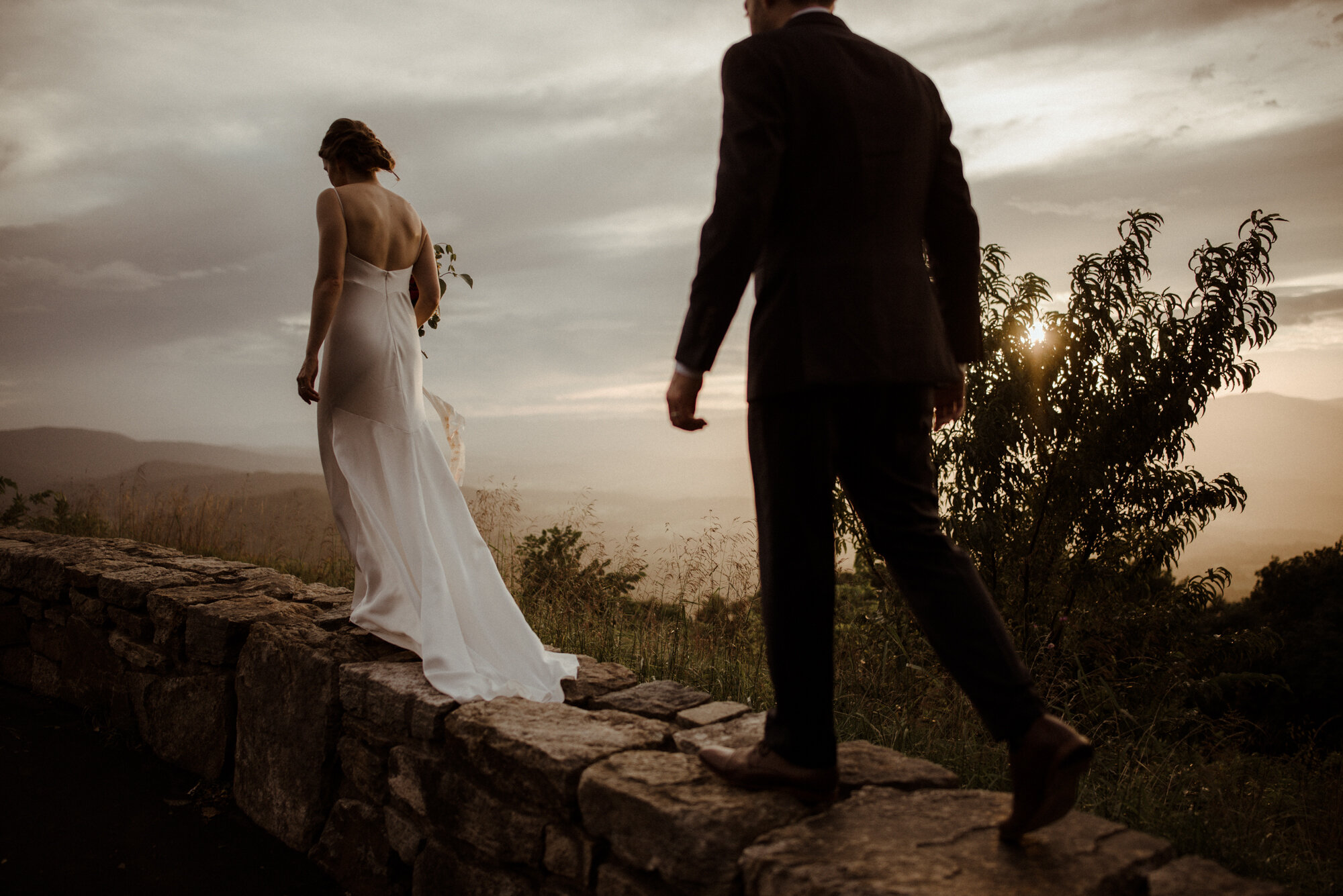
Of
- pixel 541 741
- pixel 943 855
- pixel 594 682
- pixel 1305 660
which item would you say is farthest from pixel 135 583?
pixel 1305 660

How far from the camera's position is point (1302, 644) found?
1052 centimetres

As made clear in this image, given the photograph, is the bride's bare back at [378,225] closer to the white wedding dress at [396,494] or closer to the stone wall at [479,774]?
the white wedding dress at [396,494]

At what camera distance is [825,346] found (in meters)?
1.59

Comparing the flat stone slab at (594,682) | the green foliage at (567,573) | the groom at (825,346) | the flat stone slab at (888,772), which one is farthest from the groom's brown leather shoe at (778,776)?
the green foliage at (567,573)

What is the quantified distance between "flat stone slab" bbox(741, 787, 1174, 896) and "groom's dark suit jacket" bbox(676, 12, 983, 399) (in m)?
0.91

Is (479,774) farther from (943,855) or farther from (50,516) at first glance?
(50,516)

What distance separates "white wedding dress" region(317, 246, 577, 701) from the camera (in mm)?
3072

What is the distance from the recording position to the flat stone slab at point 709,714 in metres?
2.40

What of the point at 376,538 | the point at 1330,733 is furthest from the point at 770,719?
the point at 1330,733

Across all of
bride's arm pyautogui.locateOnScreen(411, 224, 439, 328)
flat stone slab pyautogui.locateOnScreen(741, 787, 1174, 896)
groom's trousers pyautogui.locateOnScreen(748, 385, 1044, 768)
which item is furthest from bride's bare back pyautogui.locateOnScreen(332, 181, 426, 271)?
flat stone slab pyautogui.locateOnScreen(741, 787, 1174, 896)

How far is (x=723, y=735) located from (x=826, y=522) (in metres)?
0.90

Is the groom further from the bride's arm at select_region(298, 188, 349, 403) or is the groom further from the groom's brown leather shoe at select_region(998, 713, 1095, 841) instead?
the bride's arm at select_region(298, 188, 349, 403)

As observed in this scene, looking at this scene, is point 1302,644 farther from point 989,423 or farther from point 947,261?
point 947,261

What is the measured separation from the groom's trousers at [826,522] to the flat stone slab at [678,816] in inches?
6.7
